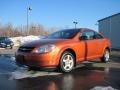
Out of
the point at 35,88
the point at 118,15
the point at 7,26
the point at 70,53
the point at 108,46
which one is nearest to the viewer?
the point at 35,88

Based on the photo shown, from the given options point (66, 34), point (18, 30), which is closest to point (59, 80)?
point (66, 34)

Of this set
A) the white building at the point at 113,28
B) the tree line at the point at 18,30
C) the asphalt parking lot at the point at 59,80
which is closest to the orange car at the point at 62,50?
the asphalt parking lot at the point at 59,80

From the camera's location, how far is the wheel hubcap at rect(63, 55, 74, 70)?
9.21 metres

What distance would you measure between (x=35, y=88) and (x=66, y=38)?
3376mm

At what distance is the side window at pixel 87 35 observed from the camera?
10190 mm

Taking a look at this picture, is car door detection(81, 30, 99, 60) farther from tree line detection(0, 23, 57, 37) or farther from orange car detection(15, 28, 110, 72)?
tree line detection(0, 23, 57, 37)

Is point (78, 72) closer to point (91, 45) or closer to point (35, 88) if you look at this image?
point (91, 45)

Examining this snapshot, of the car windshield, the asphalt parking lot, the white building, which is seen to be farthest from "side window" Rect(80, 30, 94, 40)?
the white building

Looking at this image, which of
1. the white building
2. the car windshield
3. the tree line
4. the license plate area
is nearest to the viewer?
the license plate area

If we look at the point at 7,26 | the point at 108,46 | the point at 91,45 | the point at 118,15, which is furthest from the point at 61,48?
the point at 7,26

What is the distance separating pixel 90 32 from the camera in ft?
35.7

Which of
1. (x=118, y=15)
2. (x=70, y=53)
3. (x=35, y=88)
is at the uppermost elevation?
(x=118, y=15)

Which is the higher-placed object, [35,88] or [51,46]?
[51,46]

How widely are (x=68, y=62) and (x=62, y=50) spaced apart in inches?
19.0
